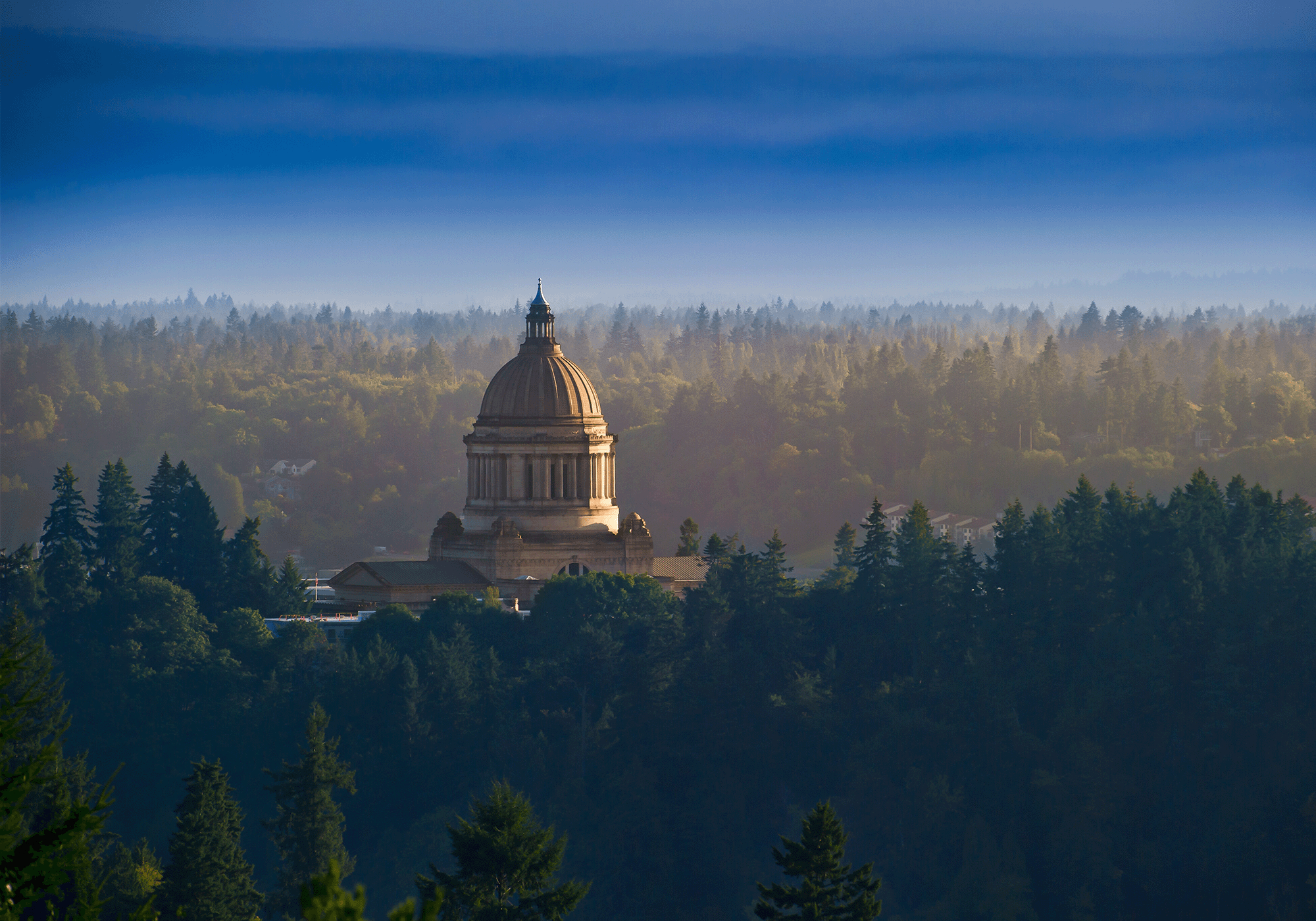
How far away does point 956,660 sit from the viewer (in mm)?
71625

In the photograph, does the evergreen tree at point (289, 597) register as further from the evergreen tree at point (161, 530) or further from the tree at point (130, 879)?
the tree at point (130, 879)

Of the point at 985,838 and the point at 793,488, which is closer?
the point at 985,838

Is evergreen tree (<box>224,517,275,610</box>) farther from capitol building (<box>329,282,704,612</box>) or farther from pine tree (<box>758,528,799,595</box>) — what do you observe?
pine tree (<box>758,528,799,595</box>)

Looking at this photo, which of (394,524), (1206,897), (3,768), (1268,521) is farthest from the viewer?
(394,524)

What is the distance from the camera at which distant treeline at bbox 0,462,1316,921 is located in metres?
61.7

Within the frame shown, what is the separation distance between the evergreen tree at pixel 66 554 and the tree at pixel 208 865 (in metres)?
29.3

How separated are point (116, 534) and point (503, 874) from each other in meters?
46.8

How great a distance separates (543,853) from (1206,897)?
77.7ft

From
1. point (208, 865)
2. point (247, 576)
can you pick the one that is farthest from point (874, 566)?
point (208, 865)

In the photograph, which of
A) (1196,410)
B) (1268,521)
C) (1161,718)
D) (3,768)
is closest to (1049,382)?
(1196,410)

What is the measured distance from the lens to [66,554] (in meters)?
83.2

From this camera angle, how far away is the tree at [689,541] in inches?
3497

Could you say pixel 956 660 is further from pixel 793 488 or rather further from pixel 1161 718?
pixel 793 488

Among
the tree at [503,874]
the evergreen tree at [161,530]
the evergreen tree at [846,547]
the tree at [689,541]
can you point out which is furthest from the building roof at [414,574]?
the tree at [503,874]
